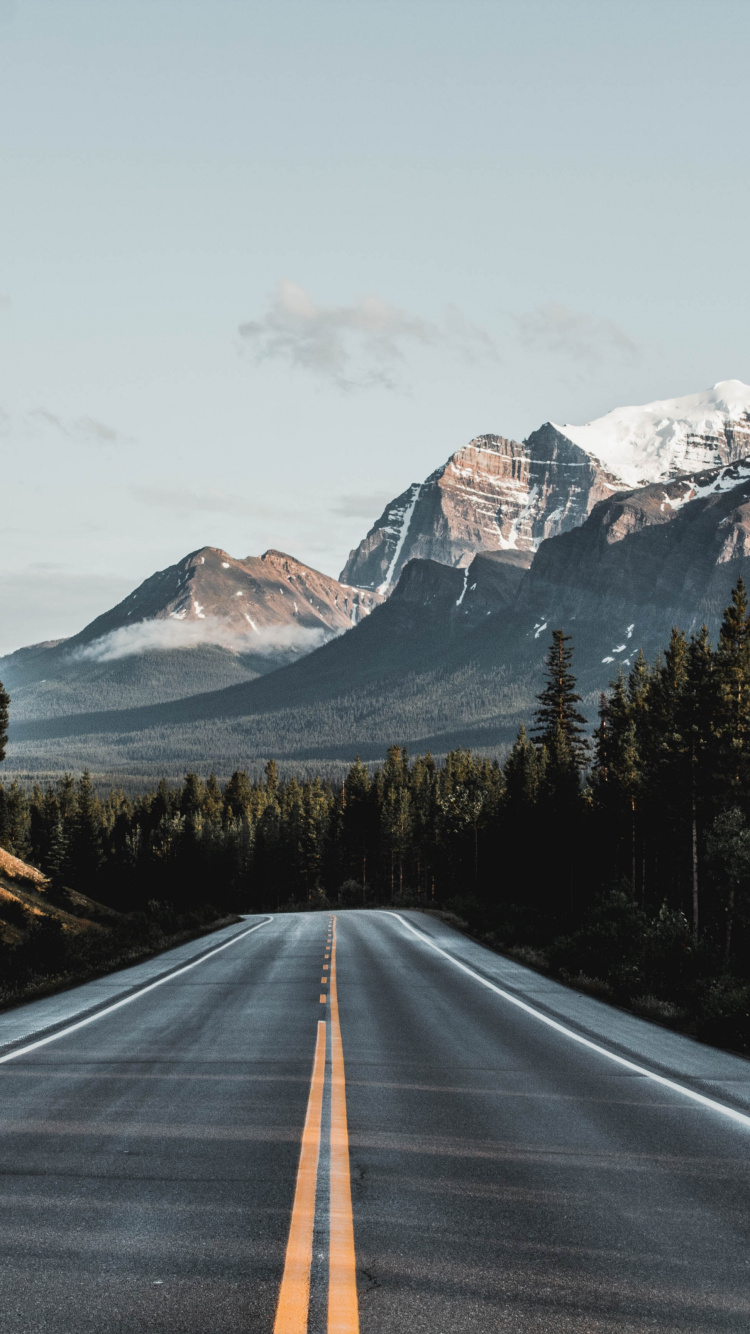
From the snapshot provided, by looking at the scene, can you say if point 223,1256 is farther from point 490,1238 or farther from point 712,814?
point 712,814

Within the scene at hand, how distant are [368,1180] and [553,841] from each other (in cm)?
5899

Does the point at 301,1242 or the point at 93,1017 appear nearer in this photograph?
the point at 301,1242

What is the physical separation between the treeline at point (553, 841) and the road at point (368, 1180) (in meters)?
5.08

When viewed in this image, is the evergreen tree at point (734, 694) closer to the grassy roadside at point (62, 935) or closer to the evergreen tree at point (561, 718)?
the evergreen tree at point (561, 718)

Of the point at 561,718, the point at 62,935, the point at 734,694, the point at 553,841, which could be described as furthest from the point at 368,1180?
the point at 561,718

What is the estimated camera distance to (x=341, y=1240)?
5.57 m

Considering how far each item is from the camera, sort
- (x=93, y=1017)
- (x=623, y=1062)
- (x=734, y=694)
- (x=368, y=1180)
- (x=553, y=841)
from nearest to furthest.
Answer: (x=368, y=1180) → (x=623, y=1062) → (x=93, y=1017) → (x=734, y=694) → (x=553, y=841)

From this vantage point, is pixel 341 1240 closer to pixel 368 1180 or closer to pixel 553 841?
pixel 368 1180

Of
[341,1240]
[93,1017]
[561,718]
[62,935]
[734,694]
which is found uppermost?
[561,718]

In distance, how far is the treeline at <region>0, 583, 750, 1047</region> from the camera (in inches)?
1038

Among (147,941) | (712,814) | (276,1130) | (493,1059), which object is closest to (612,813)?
(712,814)

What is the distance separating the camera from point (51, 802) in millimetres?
121250

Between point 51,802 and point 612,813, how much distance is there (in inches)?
3188

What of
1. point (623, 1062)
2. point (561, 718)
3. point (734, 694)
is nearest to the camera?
point (623, 1062)
